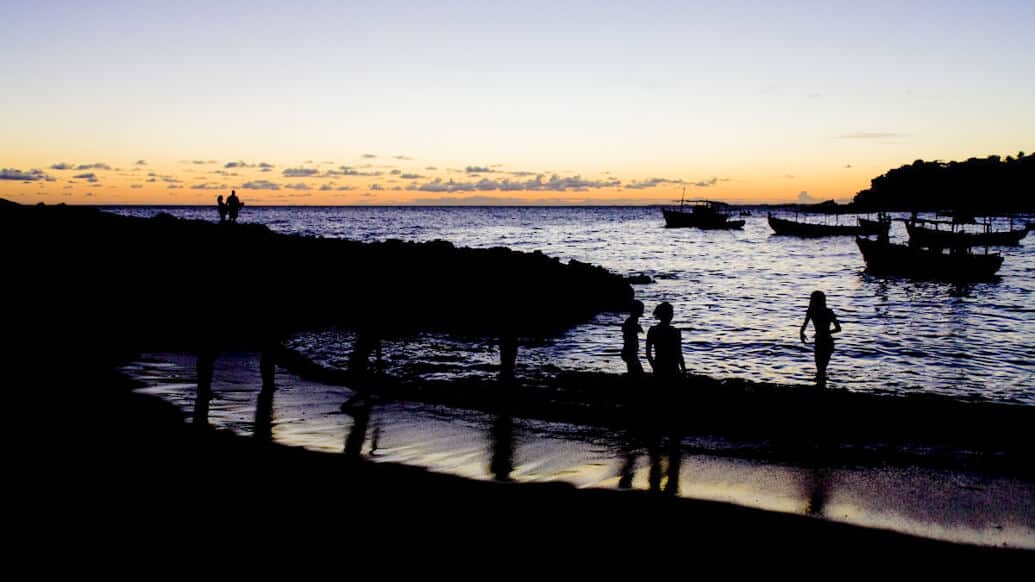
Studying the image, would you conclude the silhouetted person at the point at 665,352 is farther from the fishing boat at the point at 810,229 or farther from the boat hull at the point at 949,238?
the fishing boat at the point at 810,229

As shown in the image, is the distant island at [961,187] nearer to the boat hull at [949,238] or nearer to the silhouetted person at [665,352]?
the boat hull at [949,238]

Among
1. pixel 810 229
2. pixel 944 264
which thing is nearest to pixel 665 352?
pixel 944 264

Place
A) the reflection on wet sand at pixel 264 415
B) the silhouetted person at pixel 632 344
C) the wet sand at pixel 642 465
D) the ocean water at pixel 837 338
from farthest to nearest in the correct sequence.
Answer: the ocean water at pixel 837 338, the silhouetted person at pixel 632 344, the reflection on wet sand at pixel 264 415, the wet sand at pixel 642 465

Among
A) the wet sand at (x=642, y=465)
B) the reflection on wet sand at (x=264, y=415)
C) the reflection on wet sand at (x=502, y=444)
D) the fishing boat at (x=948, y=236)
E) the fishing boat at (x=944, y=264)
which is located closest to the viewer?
the wet sand at (x=642, y=465)

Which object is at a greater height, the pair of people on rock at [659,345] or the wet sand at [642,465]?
the pair of people on rock at [659,345]

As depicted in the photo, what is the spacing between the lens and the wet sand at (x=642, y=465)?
7.21m

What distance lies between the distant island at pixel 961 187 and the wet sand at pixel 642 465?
42897mm

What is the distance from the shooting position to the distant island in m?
65.8

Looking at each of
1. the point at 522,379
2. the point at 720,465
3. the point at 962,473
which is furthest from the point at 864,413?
the point at 522,379

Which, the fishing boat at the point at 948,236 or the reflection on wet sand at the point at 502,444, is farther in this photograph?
the fishing boat at the point at 948,236

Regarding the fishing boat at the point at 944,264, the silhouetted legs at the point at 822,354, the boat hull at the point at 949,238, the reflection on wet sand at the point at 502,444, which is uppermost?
the boat hull at the point at 949,238

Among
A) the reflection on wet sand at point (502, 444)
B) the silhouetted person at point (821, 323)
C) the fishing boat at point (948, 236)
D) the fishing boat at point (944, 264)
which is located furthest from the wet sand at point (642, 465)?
the fishing boat at point (948, 236)

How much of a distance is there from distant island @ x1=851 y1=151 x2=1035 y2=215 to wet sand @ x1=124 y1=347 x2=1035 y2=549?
141ft

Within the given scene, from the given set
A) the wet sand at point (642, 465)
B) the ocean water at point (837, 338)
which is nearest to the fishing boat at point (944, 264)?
the ocean water at point (837, 338)
